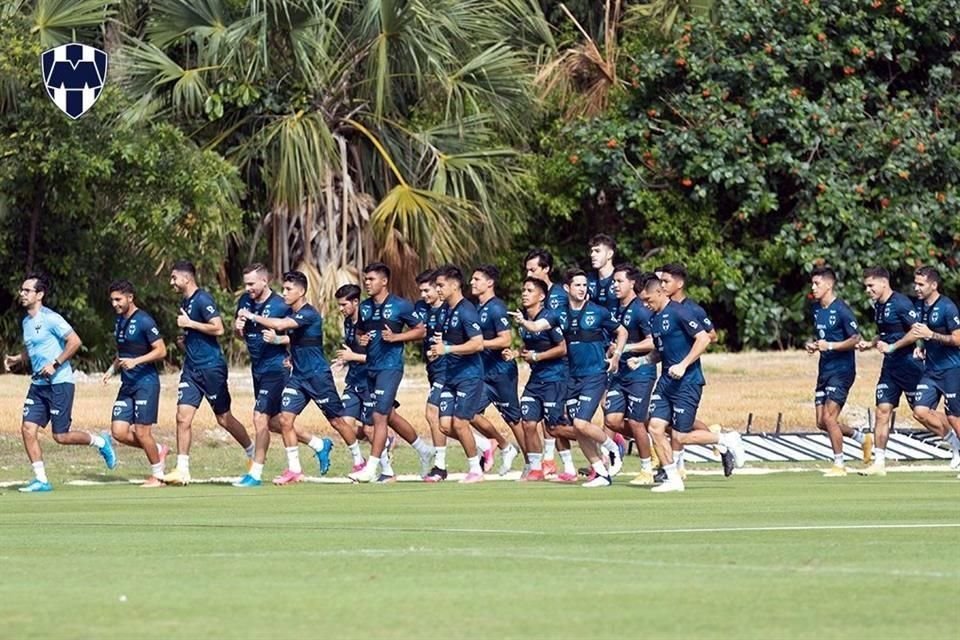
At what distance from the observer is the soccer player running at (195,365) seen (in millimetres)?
19516

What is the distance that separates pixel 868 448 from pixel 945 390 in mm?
1330

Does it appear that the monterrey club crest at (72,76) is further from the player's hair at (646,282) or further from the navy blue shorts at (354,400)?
the player's hair at (646,282)

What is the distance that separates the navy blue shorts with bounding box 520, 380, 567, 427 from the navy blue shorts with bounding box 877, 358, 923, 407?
3.18 meters

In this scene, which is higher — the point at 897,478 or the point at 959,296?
the point at 959,296

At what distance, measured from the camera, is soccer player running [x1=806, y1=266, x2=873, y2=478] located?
2044 cm

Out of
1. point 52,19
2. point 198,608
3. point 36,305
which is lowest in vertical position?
point 198,608

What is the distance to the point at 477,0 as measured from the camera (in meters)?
32.7

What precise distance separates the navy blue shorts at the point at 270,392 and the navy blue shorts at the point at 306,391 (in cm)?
7

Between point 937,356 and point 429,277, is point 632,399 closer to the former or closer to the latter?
point 429,277

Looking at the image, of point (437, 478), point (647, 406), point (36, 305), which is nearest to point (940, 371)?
point (647, 406)

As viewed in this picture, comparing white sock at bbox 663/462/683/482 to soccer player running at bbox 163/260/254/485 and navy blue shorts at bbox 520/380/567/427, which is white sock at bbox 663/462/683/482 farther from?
soccer player running at bbox 163/260/254/485

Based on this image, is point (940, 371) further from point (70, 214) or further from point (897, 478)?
point (70, 214)

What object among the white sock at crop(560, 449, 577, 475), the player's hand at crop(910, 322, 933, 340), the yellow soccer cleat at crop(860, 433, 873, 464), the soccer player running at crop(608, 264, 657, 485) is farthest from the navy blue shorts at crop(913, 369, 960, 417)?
the white sock at crop(560, 449, 577, 475)

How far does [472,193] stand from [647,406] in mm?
12625
